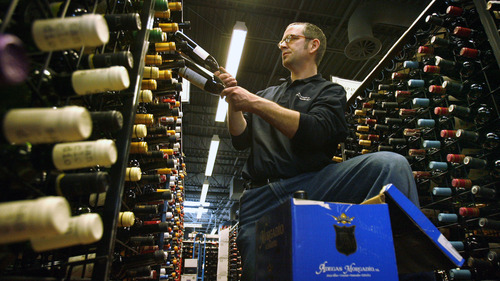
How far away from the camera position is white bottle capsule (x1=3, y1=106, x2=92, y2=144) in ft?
1.80

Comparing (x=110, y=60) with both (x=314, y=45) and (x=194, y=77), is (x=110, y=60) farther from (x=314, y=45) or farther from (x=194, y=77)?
(x=314, y=45)

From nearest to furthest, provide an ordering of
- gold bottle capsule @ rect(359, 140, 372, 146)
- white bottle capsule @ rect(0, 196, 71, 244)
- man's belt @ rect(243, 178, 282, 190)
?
white bottle capsule @ rect(0, 196, 71, 244) < man's belt @ rect(243, 178, 282, 190) < gold bottle capsule @ rect(359, 140, 372, 146)

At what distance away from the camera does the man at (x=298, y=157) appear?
1.39 meters

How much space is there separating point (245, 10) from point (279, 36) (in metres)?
1.08

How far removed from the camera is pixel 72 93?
2.53 feet

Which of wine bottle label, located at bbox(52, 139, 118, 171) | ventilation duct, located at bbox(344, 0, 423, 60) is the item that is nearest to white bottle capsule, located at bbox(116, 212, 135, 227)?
wine bottle label, located at bbox(52, 139, 118, 171)

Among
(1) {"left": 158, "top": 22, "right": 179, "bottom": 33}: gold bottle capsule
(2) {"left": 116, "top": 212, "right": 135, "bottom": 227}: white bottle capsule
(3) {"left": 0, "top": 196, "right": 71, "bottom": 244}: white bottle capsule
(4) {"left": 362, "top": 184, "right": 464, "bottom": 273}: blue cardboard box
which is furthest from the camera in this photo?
(1) {"left": 158, "top": 22, "right": 179, "bottom": 33}: gold bottle capsule

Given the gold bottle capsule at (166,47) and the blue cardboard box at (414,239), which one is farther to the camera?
the gold bottle capsule at (166,47)

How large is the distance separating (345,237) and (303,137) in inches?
23.5

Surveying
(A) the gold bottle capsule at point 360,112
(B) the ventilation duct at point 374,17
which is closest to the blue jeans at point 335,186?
(A) the gold bottle capsule at point 360,112

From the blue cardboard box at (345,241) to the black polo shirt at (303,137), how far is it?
0.48 m

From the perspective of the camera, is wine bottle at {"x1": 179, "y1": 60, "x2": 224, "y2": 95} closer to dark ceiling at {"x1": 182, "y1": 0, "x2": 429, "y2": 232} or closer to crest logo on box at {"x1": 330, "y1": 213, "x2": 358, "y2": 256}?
crest logo on box at {"x1": 330, "y1": 213, "x2": 358, "y2": 256}

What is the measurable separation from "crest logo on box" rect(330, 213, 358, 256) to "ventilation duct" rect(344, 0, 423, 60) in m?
4.64

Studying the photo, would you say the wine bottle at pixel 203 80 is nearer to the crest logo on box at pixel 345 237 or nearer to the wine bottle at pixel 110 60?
the wine bottle at pixel 110 60
